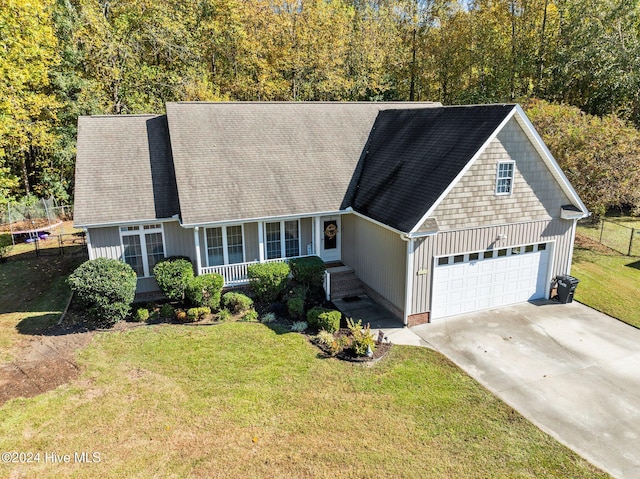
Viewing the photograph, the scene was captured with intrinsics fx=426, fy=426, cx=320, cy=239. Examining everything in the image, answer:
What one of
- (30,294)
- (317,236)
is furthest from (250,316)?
(30,294)

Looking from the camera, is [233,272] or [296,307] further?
[233,272]

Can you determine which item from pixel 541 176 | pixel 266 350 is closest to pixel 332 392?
pixel 266 350

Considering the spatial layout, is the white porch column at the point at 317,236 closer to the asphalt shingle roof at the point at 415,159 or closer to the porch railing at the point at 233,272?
the asphalt shingle roof at the point at 415,159

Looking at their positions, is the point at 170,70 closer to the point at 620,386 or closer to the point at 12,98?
the point at 12,98

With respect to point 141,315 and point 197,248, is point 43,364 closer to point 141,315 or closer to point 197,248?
point 141,315

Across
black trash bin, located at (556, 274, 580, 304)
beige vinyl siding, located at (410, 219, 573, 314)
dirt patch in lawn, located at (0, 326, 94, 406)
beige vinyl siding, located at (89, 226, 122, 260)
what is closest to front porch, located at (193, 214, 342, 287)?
beige vinyl siding, located at (89, 226, 122, 260)

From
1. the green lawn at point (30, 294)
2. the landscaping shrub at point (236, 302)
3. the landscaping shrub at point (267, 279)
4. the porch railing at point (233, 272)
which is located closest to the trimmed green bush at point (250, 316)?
the landscaping shrub at point (236, 302)
